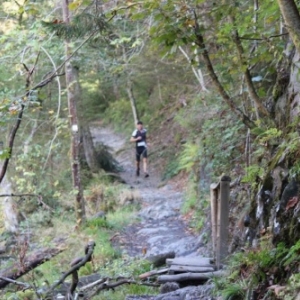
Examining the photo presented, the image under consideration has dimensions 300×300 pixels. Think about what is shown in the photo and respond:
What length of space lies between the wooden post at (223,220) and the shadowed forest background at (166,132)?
0.20m

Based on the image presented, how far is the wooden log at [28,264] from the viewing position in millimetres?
8484

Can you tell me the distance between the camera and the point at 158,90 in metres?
23.6

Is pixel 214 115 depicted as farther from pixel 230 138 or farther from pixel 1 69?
pixel 1 69

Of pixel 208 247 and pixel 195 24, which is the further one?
pixel 208 247

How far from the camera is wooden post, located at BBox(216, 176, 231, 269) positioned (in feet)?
23.6

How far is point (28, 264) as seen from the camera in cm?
886

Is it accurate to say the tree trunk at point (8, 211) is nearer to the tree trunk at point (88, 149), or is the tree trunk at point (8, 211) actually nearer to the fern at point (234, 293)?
the tree trunk at point (88, 149)

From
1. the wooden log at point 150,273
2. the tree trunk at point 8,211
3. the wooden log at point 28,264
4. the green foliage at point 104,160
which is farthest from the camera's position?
the green foliage at point 104,160

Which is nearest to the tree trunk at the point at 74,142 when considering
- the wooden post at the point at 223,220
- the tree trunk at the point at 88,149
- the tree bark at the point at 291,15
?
the wooden post at the point at 223,220

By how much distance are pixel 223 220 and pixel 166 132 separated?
1428 cm

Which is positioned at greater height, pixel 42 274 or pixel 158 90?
pixel 158 90

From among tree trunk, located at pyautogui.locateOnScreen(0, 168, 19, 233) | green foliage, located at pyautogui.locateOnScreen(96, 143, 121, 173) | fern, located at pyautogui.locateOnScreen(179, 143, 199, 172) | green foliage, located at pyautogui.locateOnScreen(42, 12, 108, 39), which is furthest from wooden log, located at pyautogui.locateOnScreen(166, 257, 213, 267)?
green foliage, located at pyautogui.locateOnScreen(96, 143, 121, 173)

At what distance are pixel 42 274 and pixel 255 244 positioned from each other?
5661mm

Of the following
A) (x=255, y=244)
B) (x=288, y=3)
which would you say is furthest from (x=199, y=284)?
(x=288, y=3)
